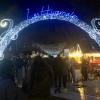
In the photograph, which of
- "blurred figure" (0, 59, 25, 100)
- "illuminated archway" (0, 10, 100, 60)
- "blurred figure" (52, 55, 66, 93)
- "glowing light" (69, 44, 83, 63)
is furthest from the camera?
"glowing light" (69, 44, 83, 63)

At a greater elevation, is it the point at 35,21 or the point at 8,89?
the point at 35,21

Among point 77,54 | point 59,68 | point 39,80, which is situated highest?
point 77,54

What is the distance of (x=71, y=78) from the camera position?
29031mm

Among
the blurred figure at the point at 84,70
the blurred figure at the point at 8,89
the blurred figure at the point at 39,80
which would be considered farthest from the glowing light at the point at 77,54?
the blurred figure at the point at 8,89

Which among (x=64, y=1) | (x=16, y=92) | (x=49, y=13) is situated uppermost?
(x=64, y=1)

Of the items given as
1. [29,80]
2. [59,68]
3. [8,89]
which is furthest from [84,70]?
[8,89]

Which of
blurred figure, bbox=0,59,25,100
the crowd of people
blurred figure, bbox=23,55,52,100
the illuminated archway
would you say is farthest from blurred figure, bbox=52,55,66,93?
blurred figure, bbox=0,59,25,100

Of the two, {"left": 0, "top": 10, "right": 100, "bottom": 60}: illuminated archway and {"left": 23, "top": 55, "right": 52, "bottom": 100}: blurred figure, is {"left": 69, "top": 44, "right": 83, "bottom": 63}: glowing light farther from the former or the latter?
{"left": 23, "top": 55, "right": 52, "bottom": 100}: blurred figure

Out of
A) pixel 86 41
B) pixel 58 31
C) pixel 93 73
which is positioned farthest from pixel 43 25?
pixel 93 73

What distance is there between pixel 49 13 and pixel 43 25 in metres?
19.8

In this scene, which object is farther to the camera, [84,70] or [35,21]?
[84,70]

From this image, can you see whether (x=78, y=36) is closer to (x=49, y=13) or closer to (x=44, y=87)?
(x=49, y=13)

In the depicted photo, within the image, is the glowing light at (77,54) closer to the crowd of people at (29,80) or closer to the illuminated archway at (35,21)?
the illuminated archway at (35,21)

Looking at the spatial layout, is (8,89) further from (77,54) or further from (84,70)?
(77,54)
